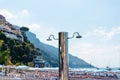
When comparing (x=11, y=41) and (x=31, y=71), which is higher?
(x=11, y=41)

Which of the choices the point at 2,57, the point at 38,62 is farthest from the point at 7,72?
the point at 38,62

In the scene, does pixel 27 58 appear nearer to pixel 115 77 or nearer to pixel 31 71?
pixel 31 71

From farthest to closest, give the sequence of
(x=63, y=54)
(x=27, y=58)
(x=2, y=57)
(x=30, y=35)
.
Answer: (x=30, y=35)
(x=27, y=58)
(x=2, y=57)
(x=63, y=54)

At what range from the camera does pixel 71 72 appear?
26359 mm

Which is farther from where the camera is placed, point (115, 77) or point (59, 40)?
point (115, 77)

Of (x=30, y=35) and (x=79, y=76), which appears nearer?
(x=79, y=76)

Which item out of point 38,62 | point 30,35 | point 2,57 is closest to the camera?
point 2,57

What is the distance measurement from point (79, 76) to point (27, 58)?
115 feet

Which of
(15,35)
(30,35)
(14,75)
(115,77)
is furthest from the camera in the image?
Result: (30,35)

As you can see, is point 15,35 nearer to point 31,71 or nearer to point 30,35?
point 31,71

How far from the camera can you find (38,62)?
71375 mm

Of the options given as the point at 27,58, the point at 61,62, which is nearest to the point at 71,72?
the point at 61,62

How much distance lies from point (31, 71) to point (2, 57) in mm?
17585

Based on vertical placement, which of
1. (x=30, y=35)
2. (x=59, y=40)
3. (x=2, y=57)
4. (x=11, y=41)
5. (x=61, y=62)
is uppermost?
(x=30, y=35)
